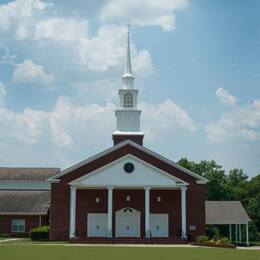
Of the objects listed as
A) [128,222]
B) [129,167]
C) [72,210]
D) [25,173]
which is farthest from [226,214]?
[25,173]

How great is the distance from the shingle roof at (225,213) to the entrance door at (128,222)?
8659 millimetres

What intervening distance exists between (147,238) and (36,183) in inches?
1102

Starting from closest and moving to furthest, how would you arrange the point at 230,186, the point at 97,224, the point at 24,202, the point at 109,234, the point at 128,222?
1. the point at 109,234
2. the point at 97,224
3. the point at 128,222
4. the point at 24,202
5. the point at 230,186

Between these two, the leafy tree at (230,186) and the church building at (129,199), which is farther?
the leafy tree at (230,186)

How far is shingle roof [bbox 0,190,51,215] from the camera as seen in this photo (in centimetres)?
6014

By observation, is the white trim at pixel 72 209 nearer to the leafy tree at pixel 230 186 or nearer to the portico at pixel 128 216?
the portico at pixel 128 216

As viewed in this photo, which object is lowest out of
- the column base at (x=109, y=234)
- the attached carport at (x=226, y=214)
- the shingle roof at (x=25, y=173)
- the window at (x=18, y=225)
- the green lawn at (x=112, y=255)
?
the green lawn at (x=112, y=255)

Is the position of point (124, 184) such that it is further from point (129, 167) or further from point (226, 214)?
point (226, 214)

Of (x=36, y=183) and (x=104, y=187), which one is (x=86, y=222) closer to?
(x=104, y=187)

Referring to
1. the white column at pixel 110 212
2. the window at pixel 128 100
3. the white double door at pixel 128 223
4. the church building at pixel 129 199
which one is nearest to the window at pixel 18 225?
the church building at pixel 129 199

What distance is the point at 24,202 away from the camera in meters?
62.1

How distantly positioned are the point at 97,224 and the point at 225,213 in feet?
43.5

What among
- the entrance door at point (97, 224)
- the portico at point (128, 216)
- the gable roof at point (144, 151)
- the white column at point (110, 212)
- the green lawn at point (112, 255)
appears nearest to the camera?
the green lawn at point (112, 255)

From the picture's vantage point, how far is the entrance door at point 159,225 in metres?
52.4
